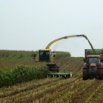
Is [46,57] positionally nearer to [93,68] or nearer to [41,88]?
[93,68]

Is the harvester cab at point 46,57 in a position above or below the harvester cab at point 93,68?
above

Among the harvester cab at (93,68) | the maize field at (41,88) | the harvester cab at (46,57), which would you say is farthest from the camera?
the harvester cab at (46,57)

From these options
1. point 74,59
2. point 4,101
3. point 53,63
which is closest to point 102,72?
point 53,63

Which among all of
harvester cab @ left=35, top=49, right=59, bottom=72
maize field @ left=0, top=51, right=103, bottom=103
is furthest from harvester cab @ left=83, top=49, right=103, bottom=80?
harvester cab @ left=35, top=49, right=59, bottom=72

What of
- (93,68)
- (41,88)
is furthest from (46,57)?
(41,88)

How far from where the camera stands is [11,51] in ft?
195

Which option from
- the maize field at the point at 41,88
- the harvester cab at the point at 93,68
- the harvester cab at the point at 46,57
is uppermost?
the harvester cab at the point at 46,57

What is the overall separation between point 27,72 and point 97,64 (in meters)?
5.34

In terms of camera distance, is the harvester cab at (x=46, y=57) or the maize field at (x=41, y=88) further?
the harvester cab at (x=46, y=57)

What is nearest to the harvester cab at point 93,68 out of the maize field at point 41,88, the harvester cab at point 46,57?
the maize field at point 41,88

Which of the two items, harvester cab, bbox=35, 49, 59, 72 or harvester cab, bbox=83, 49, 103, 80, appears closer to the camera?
harvester cab, bbox=83, 49, 103, 80

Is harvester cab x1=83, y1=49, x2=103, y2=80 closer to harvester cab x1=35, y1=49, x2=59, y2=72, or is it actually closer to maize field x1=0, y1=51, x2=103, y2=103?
maize field x1=0, y1=51, x2=103, y2=103

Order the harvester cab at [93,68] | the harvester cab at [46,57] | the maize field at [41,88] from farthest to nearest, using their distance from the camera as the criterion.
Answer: the harvester cab at [46,57], the harvester cab at [93,68], the maize field at [41,88]

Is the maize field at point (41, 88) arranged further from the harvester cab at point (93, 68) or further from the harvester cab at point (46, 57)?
the harvester cab at point (46, 57)
